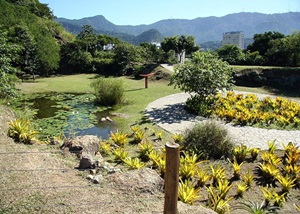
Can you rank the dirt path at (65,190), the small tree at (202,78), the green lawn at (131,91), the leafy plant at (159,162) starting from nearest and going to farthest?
the dirt path at (65,190) → the leafy plant at (159,162) → the green lawn at (131,91) → the small tree at (202,78)

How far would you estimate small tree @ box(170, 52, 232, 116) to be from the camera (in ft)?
35.6

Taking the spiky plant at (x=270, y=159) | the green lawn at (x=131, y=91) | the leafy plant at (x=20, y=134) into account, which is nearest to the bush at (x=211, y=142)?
the spiky plant at (x=270, y=159)

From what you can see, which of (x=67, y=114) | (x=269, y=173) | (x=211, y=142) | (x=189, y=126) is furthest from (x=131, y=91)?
(x=269, y=173)

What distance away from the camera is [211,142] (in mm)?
6582

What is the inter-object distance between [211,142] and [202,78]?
186 inches

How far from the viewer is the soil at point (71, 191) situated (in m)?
3.55

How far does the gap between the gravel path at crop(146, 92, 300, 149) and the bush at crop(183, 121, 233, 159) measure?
819 mm

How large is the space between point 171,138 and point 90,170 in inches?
144

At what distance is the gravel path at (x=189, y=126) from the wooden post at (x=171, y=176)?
5.17 meters

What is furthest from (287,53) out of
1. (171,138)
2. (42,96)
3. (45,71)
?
(45,71)

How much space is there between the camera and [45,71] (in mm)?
22828

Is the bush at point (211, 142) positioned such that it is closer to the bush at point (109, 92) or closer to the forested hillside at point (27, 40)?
the bush at point (109, 92)

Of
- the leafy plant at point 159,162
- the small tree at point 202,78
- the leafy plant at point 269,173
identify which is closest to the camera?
the leafy plant at point 269,173

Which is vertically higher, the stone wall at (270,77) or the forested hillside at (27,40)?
the forested hillside at (27,40)
